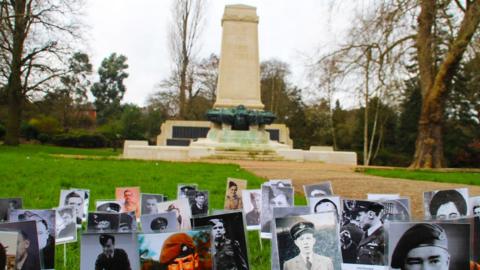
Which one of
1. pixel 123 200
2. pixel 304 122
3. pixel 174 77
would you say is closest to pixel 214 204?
pixel 123 200

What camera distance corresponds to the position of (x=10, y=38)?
27.3 metres

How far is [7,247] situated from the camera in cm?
212

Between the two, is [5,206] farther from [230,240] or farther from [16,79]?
[16,79]

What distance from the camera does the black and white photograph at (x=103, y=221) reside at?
2799 mm

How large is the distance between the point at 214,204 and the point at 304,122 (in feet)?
143

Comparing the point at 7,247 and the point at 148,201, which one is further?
the point at 148,201

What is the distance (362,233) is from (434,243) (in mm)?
527

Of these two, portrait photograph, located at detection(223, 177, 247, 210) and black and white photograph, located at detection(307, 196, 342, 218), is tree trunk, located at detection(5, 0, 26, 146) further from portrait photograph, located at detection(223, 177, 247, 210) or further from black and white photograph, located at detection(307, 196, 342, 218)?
black and white photograph, located at detection(307, 196, 342, 218)

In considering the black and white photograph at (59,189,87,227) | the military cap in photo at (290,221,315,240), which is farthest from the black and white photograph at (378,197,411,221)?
the black and white photograph at (59,189,87,227)

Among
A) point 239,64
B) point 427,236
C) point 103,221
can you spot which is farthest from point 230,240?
point 239,64

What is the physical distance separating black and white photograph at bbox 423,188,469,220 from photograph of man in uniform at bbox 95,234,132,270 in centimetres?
222

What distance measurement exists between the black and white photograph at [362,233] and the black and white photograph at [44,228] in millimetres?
1564

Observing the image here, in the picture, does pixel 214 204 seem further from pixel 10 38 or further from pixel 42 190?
pixel 10 38

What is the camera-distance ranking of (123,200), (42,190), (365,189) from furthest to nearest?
(365,189)
(42,190)
(123,200)
